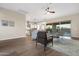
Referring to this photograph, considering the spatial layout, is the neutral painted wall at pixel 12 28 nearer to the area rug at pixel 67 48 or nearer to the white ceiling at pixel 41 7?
the white ceiling at pixel 41 7

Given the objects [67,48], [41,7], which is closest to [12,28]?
[41,7]

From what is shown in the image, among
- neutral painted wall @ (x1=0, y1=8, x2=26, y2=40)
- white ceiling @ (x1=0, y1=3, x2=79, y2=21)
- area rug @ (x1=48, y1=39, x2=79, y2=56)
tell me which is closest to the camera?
area rug @ (x1=48, y1=39, x2=79, y2=56)

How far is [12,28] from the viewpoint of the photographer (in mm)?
5957

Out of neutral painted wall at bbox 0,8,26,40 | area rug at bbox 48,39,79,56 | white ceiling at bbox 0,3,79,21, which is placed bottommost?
area rug at bbox 48,39,79,56

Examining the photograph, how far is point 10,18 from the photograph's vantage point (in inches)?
228

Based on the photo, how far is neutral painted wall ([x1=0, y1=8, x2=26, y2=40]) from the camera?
5.03 m

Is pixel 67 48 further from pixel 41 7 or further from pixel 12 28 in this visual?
pixel 12 28

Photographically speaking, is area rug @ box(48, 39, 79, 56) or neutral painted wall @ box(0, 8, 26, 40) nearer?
area rug @ box(48, 39, 79, 56)

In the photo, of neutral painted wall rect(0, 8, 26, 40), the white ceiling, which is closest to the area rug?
the white ceiling

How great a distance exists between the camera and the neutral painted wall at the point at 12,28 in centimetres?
503

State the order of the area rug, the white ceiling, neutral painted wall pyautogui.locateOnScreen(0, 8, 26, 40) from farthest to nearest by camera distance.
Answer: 1. neutral painted wall pyautogui.locateOnScreen(0, 8, 26, 40)
2. the white ceiling
3. the area rug

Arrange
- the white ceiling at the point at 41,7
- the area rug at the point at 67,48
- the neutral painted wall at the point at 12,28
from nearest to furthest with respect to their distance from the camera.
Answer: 1. the area rug at the point at 67,48
2. the white ceiling at the point at 41,7
3. the neutral painted wall at the point at 12,28

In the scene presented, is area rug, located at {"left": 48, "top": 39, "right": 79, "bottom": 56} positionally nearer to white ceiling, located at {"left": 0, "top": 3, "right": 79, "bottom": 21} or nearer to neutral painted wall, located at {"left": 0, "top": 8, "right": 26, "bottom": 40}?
white ceiling, located at {"left": 0, "top": 3, "right": 79, "bottom": 21}

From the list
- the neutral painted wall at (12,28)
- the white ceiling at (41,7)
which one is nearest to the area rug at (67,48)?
the white ceiling at (41,7)
